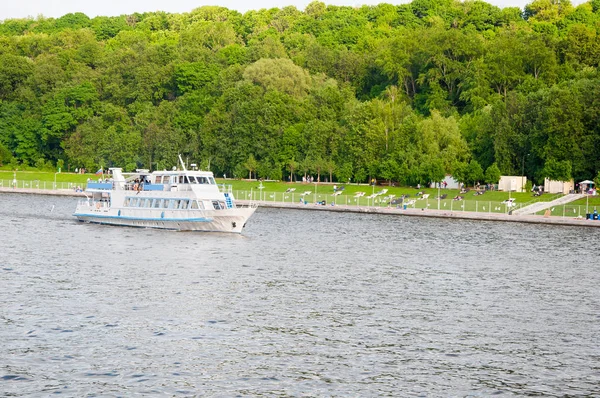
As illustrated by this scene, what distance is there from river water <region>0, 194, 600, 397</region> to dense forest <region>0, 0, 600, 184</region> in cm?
5208

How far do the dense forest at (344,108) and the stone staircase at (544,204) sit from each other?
6737mm

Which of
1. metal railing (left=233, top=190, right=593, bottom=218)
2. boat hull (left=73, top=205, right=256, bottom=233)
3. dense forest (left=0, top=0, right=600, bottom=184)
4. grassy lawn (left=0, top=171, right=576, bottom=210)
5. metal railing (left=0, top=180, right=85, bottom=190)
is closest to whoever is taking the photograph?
boat hull (left=73, top=205, right=256, bottom=233)

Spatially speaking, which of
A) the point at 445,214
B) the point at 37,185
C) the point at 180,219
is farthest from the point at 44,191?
the point at 180,219

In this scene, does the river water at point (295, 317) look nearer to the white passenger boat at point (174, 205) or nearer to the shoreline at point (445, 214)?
the white passenger boat at point (174, 205)

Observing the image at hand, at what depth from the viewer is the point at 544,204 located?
10575 cm

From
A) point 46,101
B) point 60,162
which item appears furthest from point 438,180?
point 46,101

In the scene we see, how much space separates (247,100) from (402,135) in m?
34.6

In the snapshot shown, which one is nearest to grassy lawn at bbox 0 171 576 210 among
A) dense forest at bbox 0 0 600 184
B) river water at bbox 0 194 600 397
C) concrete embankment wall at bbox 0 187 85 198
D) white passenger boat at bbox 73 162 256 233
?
dense forest at bbox 0 0 600 184

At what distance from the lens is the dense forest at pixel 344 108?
12675 cm

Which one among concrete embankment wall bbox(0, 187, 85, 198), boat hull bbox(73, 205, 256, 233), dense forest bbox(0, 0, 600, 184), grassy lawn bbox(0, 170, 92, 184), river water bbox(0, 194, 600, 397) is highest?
dense forest bbox(0, 0, 600, 184)

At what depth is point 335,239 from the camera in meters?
78.4

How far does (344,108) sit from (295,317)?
115264 mm

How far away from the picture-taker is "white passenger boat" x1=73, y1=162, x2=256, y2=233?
266 ft

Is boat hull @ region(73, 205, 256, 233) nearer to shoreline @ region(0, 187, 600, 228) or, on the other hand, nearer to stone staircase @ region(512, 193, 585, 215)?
shoreline @ region(0, 187, 600, 228)
